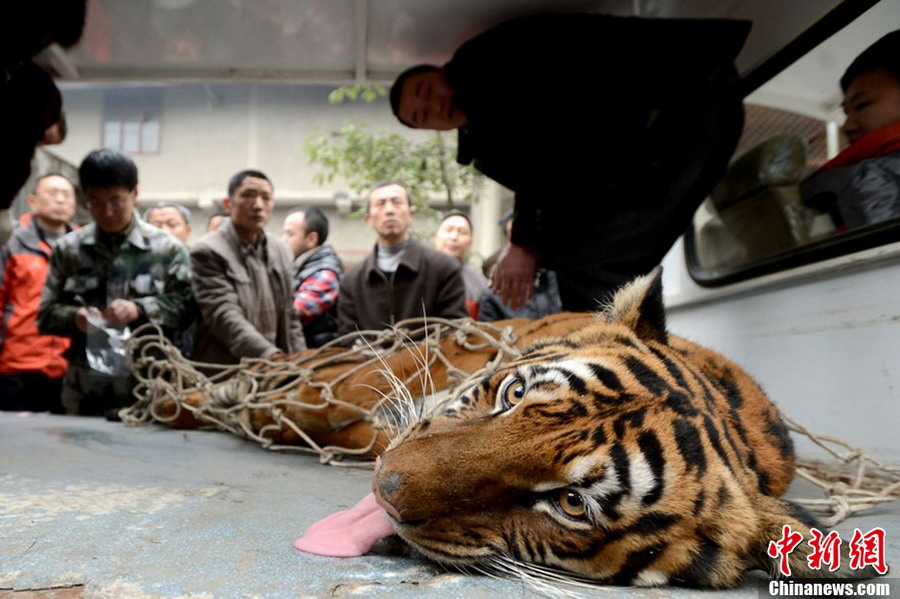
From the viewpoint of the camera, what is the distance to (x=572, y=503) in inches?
41.8

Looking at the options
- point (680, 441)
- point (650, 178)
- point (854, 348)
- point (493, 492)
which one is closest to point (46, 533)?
point (493, 492)

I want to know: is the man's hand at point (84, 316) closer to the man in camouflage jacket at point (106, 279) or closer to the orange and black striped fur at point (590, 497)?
the man in camouflage jacket at point (106, 279)

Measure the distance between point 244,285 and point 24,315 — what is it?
1.95m

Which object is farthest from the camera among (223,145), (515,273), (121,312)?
(223,145)

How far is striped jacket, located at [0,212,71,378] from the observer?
4469 millimetres

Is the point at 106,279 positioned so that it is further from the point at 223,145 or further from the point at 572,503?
the point at 223,145

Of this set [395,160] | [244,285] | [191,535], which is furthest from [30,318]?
[395,160]

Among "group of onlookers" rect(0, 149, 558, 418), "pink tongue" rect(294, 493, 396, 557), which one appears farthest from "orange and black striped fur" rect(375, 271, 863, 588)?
"group of onlookers" rect(0, 149, 558, 418)

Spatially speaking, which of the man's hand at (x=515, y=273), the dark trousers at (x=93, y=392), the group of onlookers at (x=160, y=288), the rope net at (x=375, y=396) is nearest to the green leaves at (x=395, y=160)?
the group of onlookers at (x=160, y=288)

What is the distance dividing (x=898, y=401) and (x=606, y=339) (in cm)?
151

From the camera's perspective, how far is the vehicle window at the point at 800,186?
230 centimetres

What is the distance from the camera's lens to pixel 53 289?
393 cm

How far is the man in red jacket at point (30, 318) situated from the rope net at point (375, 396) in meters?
2.40

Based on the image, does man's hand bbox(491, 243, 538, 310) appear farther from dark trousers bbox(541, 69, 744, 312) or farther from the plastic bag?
the plastic bag
